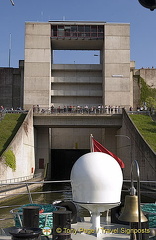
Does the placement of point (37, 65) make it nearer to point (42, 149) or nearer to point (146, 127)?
point (42, 149)

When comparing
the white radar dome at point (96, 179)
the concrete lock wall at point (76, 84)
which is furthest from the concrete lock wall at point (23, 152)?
the white radar dome at point (96, 179)

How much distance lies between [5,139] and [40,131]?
14.0m

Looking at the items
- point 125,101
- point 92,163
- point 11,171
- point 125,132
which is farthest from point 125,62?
point 92,163

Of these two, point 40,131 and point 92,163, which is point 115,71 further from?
point 92,163

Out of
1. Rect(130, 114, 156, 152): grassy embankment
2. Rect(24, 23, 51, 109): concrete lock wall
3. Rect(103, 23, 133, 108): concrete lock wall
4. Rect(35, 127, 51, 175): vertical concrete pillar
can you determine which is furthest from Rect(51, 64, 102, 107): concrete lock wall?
Rect(130, 114, 156, 152): grassy embankment

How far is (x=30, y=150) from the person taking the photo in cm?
4269

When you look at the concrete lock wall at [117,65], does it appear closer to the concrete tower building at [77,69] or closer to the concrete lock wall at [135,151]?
the concrete tower building at [77,69]

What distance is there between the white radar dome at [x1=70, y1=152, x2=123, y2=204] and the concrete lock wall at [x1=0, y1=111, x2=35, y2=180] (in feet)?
75.3

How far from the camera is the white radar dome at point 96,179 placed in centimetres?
591

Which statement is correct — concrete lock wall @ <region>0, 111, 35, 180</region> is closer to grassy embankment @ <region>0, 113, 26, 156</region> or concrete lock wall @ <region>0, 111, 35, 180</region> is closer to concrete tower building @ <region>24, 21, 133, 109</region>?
grassy embankment @ <region>0, 113, 26, 156</region>

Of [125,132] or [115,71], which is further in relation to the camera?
[115,71]

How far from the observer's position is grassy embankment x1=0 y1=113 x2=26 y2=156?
34438mm

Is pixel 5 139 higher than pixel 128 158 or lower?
higher

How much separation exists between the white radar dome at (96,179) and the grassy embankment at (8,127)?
26.0m
